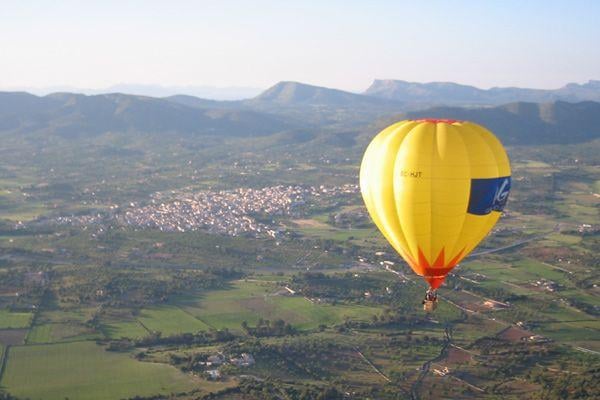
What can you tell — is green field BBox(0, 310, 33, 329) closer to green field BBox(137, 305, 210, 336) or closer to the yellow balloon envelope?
green field BBox(137, 305, 210, 336)

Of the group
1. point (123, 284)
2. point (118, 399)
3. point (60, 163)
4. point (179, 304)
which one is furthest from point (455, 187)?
point (60, 163)

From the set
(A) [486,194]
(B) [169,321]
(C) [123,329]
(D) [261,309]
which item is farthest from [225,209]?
(A) [486,194]

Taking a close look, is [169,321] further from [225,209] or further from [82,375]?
[225,209]

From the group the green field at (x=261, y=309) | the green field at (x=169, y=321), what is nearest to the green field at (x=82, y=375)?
the green field at (x=169, y=321)

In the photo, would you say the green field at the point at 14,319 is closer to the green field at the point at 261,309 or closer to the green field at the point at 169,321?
the green field at the point at 169,321

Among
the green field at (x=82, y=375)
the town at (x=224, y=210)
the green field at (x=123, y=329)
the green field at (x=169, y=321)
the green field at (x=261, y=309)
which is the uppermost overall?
the town at (x=224, y=210)

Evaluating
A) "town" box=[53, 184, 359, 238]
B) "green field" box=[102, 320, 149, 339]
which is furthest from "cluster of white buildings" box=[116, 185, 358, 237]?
"green field" box=[102, 320, 149, 339]
